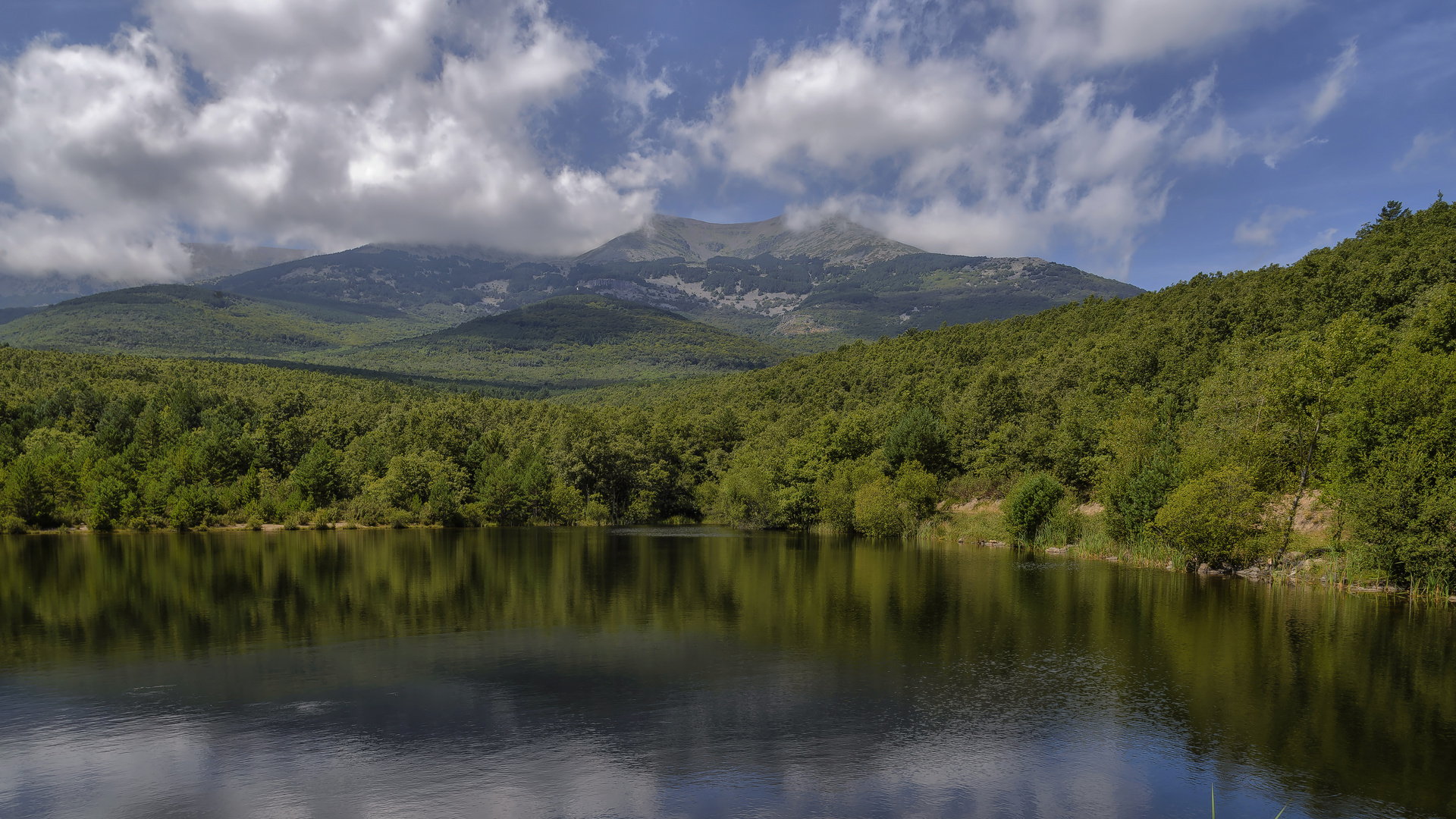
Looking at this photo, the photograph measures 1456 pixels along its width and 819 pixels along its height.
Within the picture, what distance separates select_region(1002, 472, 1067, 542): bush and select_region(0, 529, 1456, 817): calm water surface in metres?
24.2

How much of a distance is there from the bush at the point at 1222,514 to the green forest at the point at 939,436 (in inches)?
6.5

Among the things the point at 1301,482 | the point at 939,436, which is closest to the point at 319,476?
the point at 939,436

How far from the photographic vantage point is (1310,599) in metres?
41.0

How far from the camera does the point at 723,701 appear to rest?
76.9 ft

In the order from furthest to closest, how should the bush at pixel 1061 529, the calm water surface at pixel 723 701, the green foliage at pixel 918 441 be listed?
the green foliage at pixel 918 441 < the bush at pixel 1061 529 < the calm water surface at pixel 723 701

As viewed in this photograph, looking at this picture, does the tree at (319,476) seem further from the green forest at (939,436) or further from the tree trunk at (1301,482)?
the tree trunk at (1301,482)

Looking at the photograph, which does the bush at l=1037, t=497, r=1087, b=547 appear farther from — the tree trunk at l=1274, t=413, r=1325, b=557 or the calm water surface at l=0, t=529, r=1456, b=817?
the calm water surface at l=0, t=529, r=1456, b=817

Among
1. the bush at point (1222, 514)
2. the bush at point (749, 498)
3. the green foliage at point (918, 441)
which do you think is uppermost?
the green foliage at point (918, 441)

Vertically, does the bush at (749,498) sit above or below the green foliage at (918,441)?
below

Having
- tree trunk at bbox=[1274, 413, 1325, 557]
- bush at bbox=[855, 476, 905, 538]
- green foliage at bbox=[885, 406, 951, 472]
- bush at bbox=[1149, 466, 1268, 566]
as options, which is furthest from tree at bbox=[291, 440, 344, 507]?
tree trunk at bbox=[1274, 413, 1325, 557]

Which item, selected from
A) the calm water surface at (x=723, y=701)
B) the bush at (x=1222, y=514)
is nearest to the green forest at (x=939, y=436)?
the bush at (x=1222, y=514)

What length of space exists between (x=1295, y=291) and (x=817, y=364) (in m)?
90.9

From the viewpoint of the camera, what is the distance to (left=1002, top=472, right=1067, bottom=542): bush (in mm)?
70438

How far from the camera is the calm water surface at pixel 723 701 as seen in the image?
55.9 ft
